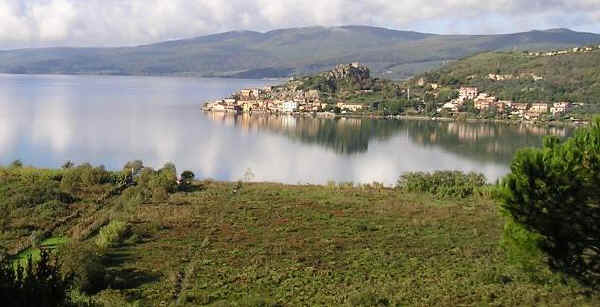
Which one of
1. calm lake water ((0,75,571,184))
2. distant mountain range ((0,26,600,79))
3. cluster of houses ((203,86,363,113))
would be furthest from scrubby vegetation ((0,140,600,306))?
distant mountain range ((0,26,600,79))

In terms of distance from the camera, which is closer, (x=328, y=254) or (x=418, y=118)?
(x=328, y=254)

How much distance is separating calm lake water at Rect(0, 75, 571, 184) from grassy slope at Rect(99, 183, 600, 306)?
385 inches

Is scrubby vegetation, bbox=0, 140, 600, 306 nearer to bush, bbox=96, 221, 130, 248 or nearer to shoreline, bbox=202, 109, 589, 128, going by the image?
bush, bbox=96, 221, 130, 248

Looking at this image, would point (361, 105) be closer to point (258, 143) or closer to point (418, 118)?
point (418, 118)

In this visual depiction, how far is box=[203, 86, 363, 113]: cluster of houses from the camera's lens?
58828 mm

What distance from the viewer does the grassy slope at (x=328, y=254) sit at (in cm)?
865

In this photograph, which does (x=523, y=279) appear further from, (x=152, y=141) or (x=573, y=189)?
(x=152, y=141)

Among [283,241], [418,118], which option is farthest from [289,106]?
[283,241]

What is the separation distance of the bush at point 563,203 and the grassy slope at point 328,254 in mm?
550

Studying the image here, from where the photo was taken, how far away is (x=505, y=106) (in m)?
55.8

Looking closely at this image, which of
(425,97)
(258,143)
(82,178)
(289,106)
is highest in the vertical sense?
(425,97)

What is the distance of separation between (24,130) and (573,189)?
121 ft

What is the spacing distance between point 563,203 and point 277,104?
53292 mm

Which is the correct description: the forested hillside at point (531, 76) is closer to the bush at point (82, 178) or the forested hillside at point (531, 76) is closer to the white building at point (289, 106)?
the white building at point (289, 106)
